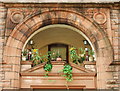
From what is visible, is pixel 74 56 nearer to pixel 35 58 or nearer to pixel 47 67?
pixel 47 67

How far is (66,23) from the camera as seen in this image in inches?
297

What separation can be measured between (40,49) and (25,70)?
10.6 ft

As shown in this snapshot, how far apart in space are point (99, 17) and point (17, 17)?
3080 mm

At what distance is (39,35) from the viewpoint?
9.80 metres

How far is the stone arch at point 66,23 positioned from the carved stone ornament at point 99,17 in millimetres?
218

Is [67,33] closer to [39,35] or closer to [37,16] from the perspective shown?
[39,35]

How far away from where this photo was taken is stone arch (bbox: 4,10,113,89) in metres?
6.95

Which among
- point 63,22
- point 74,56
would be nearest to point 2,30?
point 63,22

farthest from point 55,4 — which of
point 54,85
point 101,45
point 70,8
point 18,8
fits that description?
point 54,85

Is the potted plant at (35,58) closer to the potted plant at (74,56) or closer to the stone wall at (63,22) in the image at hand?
the stone wall at (63,22)

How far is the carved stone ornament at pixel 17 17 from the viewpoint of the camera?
734cm

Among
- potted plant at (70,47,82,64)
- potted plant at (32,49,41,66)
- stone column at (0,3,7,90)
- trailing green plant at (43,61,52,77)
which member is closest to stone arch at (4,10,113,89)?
stone column at (0,3,7,90)

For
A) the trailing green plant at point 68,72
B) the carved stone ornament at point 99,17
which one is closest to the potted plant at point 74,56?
the trailing green plant at point 68,72

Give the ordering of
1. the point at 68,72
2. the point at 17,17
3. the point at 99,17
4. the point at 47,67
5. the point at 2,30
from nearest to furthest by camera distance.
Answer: the point at 68,72 < the point at 47,67 < the point at 2,30 < the point at 17,17 < the point at 99,17
